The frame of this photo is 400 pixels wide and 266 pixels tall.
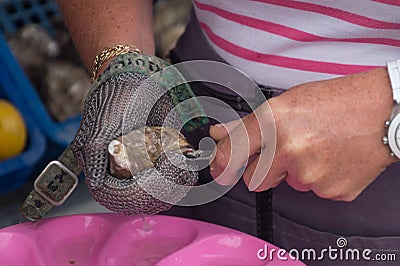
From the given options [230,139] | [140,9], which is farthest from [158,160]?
[140,9]

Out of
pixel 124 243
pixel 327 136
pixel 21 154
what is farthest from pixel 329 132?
pixel 21 154

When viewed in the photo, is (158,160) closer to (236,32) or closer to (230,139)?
(230,139)

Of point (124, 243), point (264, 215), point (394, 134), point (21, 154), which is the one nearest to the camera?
point (394, 134)

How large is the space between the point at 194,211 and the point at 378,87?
40cm

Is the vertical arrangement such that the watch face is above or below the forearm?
below

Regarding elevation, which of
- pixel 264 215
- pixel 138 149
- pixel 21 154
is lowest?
pixel 21 154

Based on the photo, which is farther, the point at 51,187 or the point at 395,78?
the point at 51,187

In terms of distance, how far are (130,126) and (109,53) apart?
0.14 m

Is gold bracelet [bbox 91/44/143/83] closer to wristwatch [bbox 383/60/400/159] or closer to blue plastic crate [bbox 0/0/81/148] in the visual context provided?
wristwatch [bbox 383/60/400/159]

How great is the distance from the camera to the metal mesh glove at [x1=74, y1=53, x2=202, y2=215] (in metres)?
0.76

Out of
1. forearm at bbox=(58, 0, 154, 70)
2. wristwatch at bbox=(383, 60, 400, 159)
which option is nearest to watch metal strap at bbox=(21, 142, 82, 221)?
forearm at bbox=(58, 0, 154, 70)

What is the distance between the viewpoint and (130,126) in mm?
776

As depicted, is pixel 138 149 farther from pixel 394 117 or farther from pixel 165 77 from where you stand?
pixel 394 117

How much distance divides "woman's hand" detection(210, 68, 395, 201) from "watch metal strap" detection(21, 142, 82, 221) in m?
0.20
